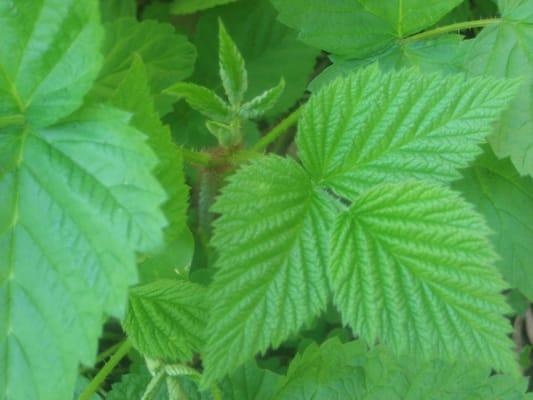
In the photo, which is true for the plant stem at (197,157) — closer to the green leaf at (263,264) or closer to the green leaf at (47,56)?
the green leaf at (263,264)

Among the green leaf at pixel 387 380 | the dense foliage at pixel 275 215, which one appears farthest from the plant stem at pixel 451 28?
the green leaf at pixel 387 380

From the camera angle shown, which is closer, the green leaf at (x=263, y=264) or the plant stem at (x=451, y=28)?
the green leaf at (x=263, y=264)

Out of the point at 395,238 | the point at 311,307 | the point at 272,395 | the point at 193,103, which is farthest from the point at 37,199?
the point at 272,395

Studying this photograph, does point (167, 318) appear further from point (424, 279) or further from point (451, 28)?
point (451, 28)

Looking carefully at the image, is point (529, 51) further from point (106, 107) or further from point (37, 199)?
point (37, 199)

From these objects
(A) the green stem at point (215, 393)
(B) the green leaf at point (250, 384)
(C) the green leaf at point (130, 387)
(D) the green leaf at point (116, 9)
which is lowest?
(B) the green leaf at point (250, 384)

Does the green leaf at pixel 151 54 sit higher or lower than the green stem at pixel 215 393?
higher

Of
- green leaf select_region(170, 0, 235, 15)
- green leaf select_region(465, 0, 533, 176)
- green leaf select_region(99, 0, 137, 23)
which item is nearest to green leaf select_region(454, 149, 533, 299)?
green leaf select_region(465, 0, 533, 176)
